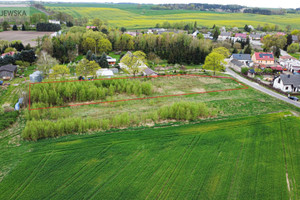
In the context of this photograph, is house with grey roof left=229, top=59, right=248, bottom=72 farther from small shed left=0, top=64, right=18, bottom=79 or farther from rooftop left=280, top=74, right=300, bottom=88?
small shed left=0, top=64, right=18, bottom=79

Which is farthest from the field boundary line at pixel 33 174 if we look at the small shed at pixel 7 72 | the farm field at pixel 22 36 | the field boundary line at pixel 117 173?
the farm field at pixel 22 36

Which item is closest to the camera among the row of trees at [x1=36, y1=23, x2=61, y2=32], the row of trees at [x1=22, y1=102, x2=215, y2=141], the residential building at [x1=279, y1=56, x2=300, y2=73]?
the row of trees at [x1=22, y1=102, x2=215, y2=141]

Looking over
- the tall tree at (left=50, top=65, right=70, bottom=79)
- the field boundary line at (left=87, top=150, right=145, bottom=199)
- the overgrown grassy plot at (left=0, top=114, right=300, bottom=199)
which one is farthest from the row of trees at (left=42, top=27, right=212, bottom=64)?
the field boundary line at (left=87, top=150, right=145, bottom=199)

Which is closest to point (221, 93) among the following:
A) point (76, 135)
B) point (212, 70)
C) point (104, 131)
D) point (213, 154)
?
point (212, 70)

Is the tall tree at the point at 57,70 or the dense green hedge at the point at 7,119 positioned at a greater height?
the tall tree at the point at 57,70

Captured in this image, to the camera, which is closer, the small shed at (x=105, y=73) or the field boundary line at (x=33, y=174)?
the field boundary line at (x=33, y=174)

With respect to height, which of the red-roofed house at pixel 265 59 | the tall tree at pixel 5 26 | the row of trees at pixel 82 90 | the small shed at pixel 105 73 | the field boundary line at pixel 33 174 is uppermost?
the tall tree at pixel 5 26

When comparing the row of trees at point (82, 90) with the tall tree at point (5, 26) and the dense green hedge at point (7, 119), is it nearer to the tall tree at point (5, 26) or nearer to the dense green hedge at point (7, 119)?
the dense green hedge at point (7, 119)
